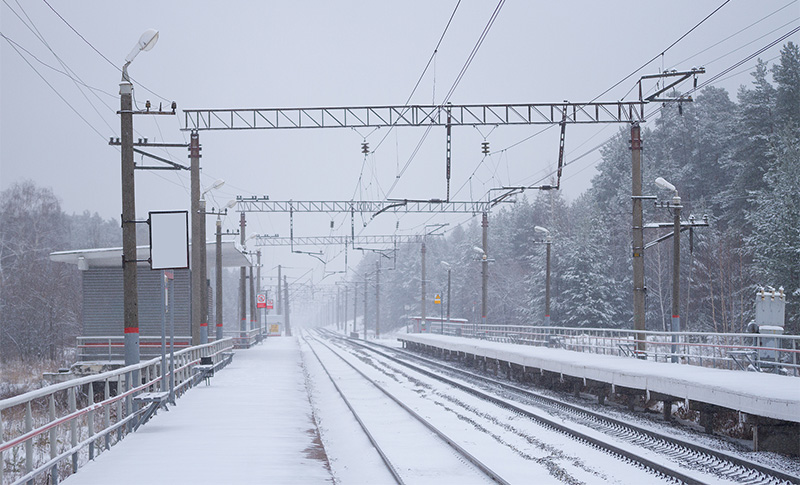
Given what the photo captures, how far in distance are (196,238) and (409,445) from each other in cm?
1809

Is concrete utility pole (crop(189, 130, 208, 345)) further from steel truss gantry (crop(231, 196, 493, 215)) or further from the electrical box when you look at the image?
the electrical box

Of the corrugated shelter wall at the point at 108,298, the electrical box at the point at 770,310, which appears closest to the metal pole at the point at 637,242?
the electrical box at the point at 770,310

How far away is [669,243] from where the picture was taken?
6625 cm

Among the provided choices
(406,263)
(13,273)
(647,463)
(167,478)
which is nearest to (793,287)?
(647,463)

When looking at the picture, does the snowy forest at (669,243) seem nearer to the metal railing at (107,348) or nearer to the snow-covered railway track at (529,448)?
the metal railing at (107,348)

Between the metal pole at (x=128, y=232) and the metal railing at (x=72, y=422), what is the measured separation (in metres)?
0.66

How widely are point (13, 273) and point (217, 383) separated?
38.0 metres

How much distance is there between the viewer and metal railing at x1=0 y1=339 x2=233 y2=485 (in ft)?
29.8

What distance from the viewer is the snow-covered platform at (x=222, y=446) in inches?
408

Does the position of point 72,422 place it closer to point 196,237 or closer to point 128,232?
point 128,232

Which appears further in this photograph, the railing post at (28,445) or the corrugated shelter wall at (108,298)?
the corrugated shelter wall at (108,298)

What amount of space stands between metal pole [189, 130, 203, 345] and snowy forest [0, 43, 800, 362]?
23728 millimetres

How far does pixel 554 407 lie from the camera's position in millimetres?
21062

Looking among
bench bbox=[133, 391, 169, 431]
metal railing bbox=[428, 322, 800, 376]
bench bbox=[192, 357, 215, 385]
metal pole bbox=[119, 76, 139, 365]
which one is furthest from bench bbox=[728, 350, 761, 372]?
bench bbox=[192, 357, 215, 385]
